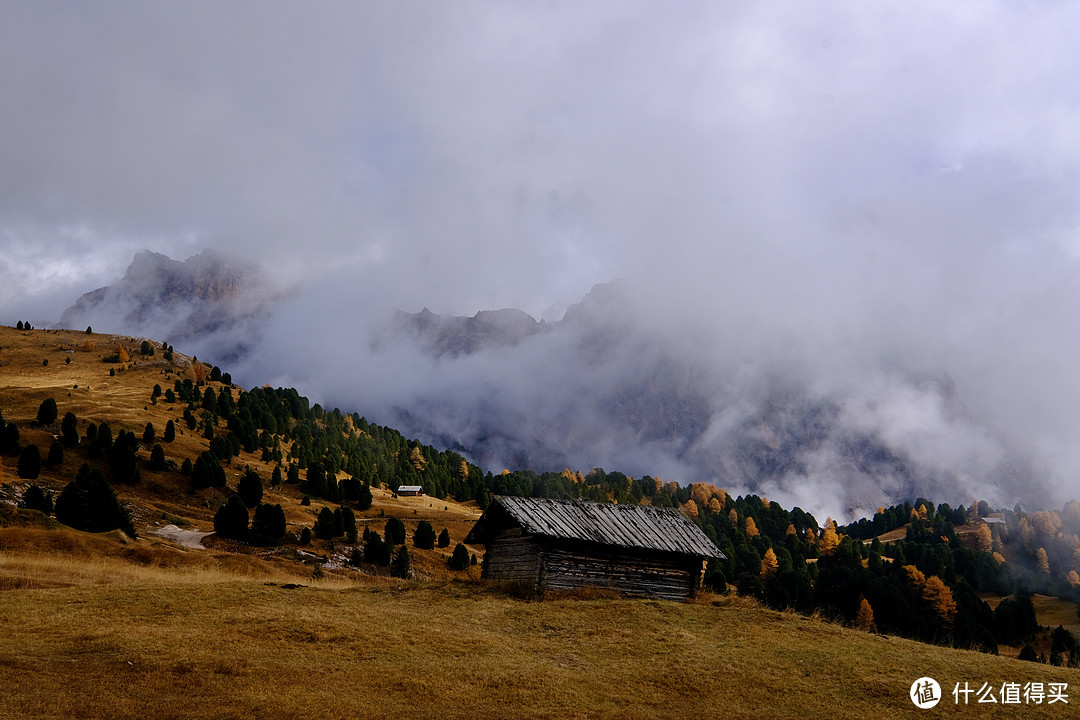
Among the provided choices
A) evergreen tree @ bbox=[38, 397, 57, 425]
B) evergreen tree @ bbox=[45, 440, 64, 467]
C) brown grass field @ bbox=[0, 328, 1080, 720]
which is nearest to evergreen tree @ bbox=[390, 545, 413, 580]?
brown grass field @ bbox=[0, 328, 1080, 720]

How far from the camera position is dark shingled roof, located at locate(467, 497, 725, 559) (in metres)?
34.5

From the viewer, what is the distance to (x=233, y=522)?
60.7 metres

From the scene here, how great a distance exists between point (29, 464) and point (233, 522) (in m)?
20.5

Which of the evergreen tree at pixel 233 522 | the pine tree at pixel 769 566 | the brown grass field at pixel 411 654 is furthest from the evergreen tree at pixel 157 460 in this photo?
the pine tree at pixel 769 566

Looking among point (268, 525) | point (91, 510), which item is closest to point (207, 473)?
point (268, 525)

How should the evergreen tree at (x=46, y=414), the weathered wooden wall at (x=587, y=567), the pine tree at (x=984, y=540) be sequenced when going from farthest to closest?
the pine tree at (x=984, y=540)
the evergreen tree at (x=46, y=414)
the weathered wooden wall at (x=587, y=567)

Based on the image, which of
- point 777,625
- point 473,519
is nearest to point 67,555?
point 777,625

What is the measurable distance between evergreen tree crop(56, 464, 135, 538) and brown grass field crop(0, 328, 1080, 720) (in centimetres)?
1628

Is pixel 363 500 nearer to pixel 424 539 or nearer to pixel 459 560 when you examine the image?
pixel 424 539

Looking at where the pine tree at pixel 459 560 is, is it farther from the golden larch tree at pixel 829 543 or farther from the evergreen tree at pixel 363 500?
the golden larch tree at pixel 829 543

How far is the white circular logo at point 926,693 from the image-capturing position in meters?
17.6

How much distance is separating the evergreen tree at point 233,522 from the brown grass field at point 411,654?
24445mm

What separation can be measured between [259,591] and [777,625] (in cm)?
1977

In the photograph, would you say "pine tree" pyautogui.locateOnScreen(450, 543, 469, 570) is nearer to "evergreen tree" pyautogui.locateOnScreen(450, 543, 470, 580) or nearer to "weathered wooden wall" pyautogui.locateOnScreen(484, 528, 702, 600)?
"evergreen tree" pyautogui.locateOnScreen(450, 543, 470, 580)
